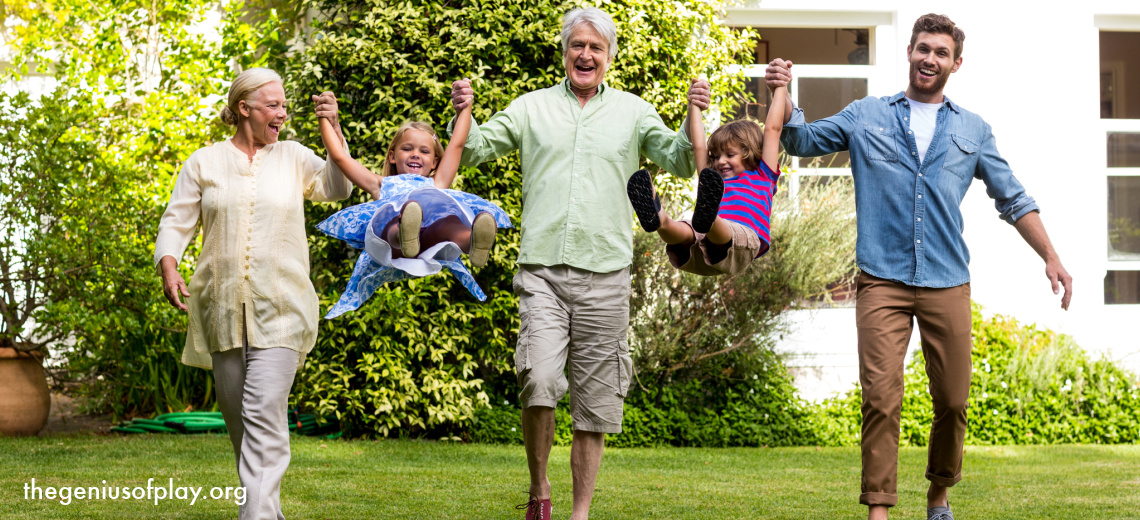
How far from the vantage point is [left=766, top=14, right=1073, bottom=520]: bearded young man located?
12.6 feet

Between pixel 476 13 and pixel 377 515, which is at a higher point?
pixel 476 13

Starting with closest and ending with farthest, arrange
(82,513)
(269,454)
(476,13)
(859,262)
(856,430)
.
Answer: (269,454) < (859,262) < (82,513) < (476,13) < (856,430)

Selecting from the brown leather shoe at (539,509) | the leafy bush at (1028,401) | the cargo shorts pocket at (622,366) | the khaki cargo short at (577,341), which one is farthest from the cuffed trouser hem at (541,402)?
the leafy bush at (1028,401)

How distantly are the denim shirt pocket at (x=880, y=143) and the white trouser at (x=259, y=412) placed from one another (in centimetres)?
232

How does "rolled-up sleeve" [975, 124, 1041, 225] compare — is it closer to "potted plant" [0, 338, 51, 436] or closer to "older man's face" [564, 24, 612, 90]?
"older man's face" [564, 24, 612, 90]

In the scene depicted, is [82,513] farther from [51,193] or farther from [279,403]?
[51,193]

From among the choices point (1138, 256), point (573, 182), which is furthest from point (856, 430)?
point (573, 182)

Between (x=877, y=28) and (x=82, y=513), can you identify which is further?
(x=877, y=28)

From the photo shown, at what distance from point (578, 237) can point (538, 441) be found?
0.83 metres

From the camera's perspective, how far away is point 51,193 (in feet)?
22.1

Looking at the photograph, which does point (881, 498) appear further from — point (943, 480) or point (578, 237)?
point (578, 237)

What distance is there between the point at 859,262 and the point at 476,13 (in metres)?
3.63

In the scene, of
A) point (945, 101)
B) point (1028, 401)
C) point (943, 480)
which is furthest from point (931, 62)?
point (1028, 401)

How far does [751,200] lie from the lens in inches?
155
